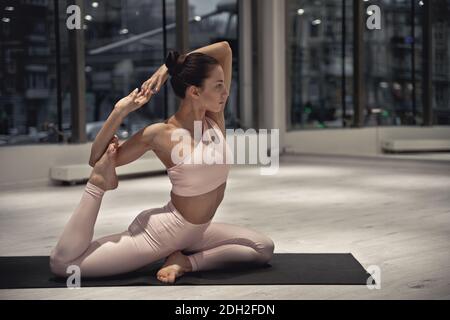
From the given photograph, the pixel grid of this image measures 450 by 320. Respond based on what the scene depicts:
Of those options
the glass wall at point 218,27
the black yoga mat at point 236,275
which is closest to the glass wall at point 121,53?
the glass wall at point 218,27

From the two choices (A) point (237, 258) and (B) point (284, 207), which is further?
Answer: (B) point (284, 207)

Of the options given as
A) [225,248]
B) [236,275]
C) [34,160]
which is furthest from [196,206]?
[34,160]

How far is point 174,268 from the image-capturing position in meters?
3.95

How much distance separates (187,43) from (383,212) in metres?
5.75

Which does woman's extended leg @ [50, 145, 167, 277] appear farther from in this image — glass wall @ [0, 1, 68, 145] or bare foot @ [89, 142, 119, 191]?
glass wall @ [0, 1, 68, 145]

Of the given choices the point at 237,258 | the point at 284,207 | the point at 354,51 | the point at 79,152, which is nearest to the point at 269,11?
the point at 354,51

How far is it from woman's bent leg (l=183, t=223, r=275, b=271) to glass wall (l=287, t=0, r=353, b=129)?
922 cm

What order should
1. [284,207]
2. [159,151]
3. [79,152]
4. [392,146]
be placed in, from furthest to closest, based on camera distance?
[392,146], [79,152], [284,207], [159,151]

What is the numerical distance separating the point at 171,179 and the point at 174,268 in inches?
18.3

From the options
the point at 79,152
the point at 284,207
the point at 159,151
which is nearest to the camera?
the point at 159,151

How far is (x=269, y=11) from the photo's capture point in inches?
496

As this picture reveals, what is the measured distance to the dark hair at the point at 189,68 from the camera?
3891 millimetres

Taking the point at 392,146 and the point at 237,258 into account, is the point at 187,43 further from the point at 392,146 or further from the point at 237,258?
the point at 237,258

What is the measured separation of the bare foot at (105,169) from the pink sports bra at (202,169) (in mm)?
295
